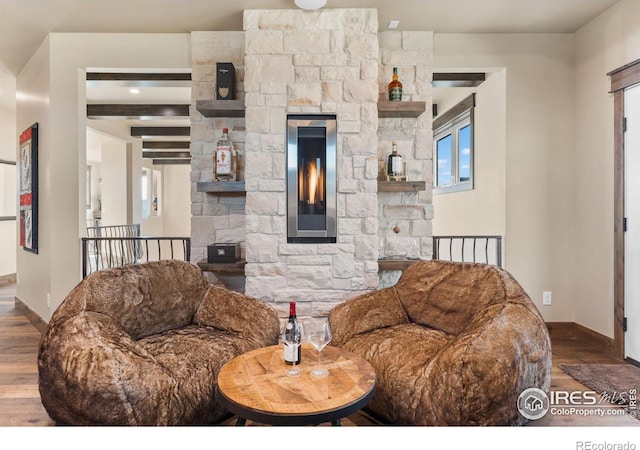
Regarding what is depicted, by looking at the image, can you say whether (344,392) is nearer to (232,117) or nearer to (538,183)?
(232,117)

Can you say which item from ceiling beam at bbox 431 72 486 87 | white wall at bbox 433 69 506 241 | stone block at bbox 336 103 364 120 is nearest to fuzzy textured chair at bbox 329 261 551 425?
stone block at bbox 336 103 364 120

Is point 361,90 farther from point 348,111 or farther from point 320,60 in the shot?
point 320,60

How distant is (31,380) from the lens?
2.53m

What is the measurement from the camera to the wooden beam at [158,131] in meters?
6.90

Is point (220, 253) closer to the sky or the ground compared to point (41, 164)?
closer to the ground

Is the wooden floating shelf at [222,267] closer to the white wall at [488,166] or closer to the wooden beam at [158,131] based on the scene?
the white wall at [488,166]

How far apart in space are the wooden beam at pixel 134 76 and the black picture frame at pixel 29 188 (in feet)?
2.54

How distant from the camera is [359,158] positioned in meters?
2.94

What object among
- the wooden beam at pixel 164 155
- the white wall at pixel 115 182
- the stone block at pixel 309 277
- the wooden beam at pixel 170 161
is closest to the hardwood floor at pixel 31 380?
the stone block at pixel 309 277

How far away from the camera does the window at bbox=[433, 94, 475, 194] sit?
14.5 ft

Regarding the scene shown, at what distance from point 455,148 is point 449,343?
373 cm

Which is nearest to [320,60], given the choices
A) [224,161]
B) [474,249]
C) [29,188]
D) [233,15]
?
[233,15]

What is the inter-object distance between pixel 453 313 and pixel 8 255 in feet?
22.8

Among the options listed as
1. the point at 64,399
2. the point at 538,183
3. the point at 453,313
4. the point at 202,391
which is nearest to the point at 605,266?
the point at 538,183
